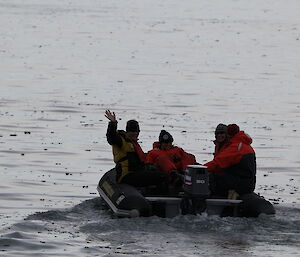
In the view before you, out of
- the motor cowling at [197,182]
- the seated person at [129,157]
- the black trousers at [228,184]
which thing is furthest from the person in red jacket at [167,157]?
the motor cowling at [197,182]

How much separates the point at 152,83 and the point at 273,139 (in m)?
A: 13.9

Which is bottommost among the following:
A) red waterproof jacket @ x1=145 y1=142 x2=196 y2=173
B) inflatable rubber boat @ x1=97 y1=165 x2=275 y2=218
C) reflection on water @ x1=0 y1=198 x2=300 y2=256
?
reflection on water @ x1=0 y1=198 x2=300 y2=256

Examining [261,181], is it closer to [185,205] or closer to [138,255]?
[185,205]

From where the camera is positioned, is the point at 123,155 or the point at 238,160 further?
the point at 123,155

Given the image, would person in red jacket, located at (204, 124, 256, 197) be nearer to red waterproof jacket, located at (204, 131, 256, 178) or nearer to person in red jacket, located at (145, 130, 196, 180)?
red waterproof jacket, located at (204, 131, 256, 178)

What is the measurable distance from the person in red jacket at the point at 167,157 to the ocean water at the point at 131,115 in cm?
120

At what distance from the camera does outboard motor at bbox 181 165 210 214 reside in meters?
17.2

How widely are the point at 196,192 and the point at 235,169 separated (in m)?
1.31

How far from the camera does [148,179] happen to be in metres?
18.2

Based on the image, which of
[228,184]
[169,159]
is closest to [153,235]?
[228,184]

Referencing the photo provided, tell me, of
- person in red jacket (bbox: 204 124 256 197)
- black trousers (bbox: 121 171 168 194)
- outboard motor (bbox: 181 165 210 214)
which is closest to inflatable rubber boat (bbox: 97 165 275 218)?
outboard motor (bbox: 181 165 210 214)

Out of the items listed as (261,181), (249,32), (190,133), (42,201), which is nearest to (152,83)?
(190,133)

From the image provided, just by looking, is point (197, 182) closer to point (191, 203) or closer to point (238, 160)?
point (191, 203)

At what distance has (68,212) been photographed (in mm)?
18375
